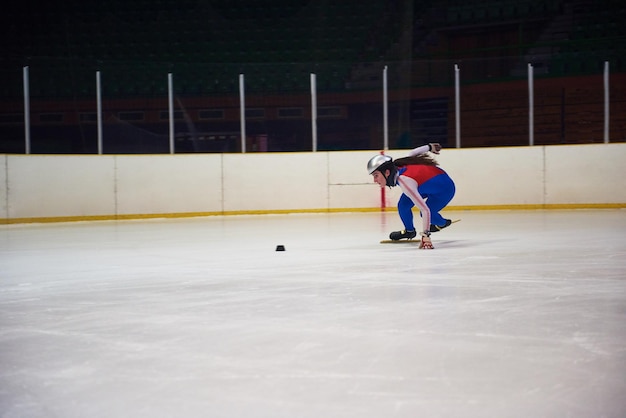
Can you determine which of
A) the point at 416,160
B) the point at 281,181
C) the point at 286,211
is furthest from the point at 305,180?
the point at 416,160

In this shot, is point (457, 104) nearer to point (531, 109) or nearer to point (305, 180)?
point (531, 109)

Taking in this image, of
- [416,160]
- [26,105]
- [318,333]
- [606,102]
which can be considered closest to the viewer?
[318,333]

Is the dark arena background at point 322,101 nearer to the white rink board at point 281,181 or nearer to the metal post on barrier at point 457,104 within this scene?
the metal post on barrier at point 457,104

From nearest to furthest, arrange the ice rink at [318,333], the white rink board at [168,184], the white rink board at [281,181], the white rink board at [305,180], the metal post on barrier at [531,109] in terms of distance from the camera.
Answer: the ice rink at [318,333] → the white rink board at [305,180] → the white rink board at [168,184] → the metal post on barrier at [531,109] → the white rink board at [281,181]

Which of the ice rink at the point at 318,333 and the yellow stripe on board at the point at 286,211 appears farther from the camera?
the yellow stripe on board at the point at 286,211

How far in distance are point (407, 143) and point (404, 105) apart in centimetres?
71

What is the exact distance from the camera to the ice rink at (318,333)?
7.86 feet

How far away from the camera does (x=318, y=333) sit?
11.1ft

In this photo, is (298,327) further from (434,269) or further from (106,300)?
(434,269)

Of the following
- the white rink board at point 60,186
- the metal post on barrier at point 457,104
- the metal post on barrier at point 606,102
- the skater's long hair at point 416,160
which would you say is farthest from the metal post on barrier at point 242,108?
the skater's long hair at point 416,160

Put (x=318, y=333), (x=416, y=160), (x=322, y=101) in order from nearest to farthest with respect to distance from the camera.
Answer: (x=318, y=333) → (x=416, y=160) → (x=322, y=101)

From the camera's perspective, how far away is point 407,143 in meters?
14.5

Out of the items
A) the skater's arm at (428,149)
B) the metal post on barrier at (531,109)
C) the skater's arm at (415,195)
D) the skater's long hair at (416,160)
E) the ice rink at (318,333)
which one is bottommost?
the ice rink at (318,333)

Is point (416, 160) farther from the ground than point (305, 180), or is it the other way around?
point (416, 160)
